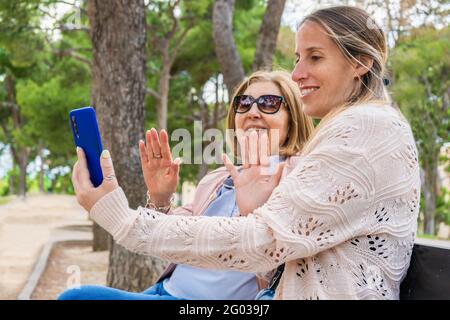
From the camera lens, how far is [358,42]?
1.79m

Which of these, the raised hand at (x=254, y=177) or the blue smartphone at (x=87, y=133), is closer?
the blue smartphone at (x=87, y=133)

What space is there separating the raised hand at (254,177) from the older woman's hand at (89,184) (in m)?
0.37

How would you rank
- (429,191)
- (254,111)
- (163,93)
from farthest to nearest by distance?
(429,191) → (163,93) → (254,111)

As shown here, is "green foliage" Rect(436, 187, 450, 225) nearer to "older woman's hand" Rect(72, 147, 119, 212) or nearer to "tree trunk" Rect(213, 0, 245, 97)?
"tree trunk" Rect(213, 0, 245, 97)

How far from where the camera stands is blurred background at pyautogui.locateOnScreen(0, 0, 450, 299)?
21.2 ft

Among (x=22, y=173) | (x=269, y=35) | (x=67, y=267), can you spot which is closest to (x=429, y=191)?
(x=269, y=35)

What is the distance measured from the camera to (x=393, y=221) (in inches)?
65.6

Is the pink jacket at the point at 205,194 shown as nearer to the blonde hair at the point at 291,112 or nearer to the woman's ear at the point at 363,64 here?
the blonde hair at the point at 291,112

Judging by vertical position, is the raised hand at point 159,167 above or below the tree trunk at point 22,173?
above

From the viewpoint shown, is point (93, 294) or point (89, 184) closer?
point (89, 184)

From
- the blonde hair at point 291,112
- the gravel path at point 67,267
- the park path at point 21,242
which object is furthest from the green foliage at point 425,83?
the blonde hair at point 291,112

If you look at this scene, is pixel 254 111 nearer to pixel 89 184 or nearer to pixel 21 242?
→ pixel 89 184

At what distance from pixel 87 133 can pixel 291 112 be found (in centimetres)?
113

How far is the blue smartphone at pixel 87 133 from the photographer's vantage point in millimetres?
1729
